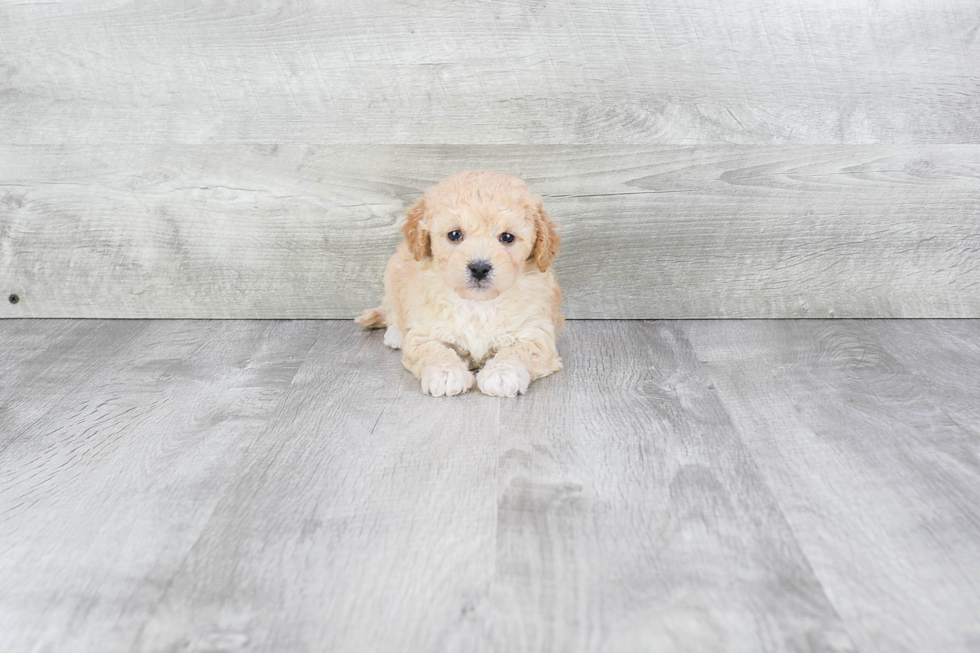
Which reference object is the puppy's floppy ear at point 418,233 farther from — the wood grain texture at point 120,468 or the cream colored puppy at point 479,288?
the wood grain texture at point 120,468

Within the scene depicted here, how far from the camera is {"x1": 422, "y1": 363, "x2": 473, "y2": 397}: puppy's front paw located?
1595mm

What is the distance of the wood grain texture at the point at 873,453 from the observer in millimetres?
1006

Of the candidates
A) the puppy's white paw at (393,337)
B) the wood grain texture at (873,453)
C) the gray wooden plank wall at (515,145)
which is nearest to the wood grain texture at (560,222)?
the gray wooden plank wall at (515,145)

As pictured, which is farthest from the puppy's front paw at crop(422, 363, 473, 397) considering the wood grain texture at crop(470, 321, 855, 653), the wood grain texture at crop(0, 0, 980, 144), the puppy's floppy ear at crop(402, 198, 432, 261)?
the wood grain texture at crop(0, 0, 980, 144)

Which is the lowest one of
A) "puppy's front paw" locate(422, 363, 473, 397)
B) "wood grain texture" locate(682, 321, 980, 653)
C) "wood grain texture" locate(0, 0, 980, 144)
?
"wood grain texture" locate(682, 321, 980, 653)

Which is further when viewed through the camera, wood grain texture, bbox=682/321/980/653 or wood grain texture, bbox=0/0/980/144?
wood grain texture, bbox=0/0/980/144

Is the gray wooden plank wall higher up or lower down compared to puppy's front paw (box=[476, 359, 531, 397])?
higher up

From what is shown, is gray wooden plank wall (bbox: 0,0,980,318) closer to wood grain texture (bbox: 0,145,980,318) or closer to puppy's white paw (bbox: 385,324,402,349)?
wood grain texture (bbox: 0,145,980,318)

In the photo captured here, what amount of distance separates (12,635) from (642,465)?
0.88 metres

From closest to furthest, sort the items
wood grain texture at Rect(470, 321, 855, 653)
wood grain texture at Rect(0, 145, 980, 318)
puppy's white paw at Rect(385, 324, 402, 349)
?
wood grain texture at Rect(470, 321, 855, 653)
puppy's white paw at Rect(385, 324, 402, 349)
wood grain texture at Rect(0, 145, 980, 318)

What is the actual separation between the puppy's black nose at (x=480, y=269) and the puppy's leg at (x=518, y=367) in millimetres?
188

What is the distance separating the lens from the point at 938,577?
105cm

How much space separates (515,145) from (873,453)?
1063 millimetres

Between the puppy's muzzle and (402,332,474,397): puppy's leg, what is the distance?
7.7 inches
